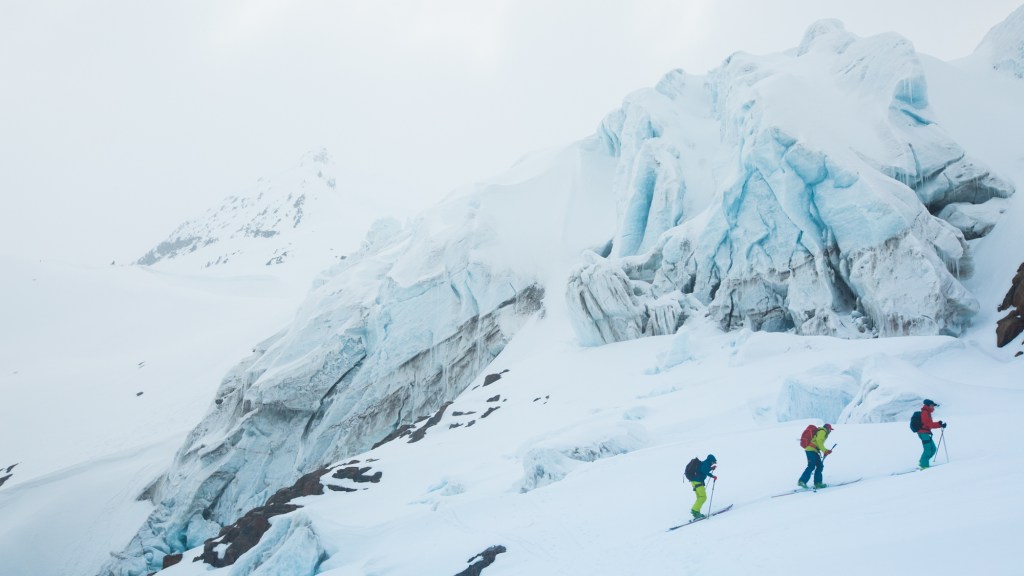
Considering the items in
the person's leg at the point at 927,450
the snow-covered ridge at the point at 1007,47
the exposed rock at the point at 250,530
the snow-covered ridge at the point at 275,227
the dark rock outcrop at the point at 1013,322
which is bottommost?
the exposed rock at the point at 250,530

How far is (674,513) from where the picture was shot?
10.6 metres

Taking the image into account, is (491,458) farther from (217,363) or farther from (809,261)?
(217,363)

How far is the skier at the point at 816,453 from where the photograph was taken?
9.45 metres

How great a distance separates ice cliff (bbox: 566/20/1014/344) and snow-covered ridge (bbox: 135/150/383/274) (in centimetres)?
9975

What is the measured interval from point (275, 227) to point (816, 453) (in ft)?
521

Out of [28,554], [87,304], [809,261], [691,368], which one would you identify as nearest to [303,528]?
[691,368]

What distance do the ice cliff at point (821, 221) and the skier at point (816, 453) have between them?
19108 millimetres

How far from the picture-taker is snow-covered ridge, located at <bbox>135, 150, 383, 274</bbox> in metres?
132

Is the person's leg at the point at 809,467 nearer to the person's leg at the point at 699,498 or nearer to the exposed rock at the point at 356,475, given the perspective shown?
the person's leg at the point at 699,498

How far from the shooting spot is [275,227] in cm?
14938

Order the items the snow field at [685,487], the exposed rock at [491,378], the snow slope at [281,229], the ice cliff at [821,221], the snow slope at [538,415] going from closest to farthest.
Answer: the snow field at [685,487] → the snow slope at [538,415] → the ice cliff at [821,221] → the exposed rock at [491,378] → the snow slope at [281,229]

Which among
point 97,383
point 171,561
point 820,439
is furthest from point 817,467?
point 97,383

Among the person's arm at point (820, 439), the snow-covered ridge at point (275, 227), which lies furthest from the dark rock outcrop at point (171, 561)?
the snow-covered ridge at point (275, 227)

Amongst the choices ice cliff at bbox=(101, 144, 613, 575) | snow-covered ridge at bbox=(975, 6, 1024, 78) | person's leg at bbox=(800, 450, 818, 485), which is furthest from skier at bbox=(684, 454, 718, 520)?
snow-covered ridge at bbox=(975, 6, 1024, 78)
